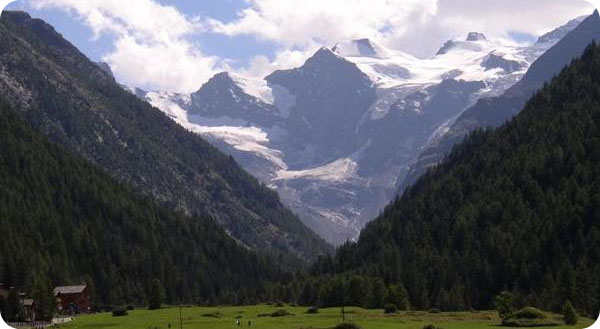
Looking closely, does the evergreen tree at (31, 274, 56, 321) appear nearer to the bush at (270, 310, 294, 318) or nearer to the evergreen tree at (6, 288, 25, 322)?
the evergreen tree at (6, 288, 25, 322)

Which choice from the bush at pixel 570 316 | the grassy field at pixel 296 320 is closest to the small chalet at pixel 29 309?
the grassy field at pixel 296 320

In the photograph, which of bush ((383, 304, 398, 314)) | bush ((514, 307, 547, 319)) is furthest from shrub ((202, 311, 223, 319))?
bush ((514, 307, 547, 319))

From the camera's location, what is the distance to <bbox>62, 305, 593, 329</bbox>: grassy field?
5541 inches

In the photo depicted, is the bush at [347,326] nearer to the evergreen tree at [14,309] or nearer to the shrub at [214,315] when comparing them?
the shrub at [214,315]

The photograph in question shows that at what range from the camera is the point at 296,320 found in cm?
15200

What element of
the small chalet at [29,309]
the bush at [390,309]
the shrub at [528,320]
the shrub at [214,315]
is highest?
the small chalet at [29,309]

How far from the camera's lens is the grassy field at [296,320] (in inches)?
5541

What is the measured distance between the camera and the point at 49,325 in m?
165

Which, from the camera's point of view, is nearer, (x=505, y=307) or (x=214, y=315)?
(x=505, y=307)

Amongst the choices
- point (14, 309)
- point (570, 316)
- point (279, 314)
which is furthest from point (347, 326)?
point (14, 309)

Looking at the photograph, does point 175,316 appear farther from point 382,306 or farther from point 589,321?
point 589,321

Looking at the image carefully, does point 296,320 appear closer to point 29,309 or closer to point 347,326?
point 347,326

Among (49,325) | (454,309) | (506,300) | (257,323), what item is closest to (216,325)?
(257,323)

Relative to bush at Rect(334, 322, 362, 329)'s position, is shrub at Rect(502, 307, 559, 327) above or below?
below
